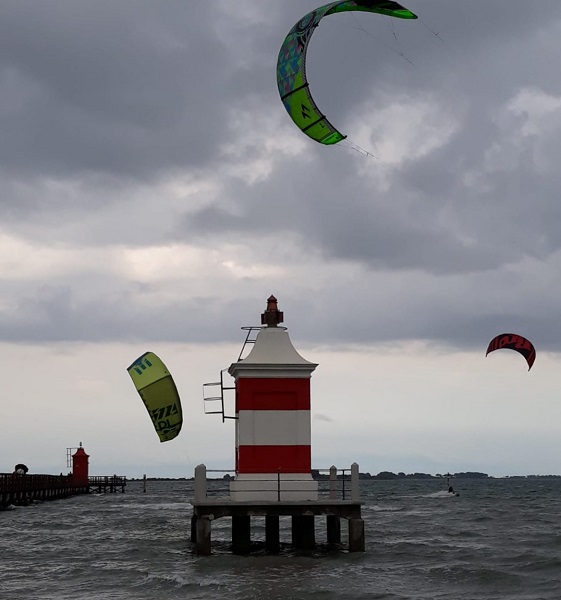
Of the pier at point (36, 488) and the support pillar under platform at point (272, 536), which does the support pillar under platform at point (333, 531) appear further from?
the pier at point (36, 488)

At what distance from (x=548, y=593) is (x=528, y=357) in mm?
18329

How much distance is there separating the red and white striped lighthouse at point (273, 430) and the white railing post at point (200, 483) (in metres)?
0.79

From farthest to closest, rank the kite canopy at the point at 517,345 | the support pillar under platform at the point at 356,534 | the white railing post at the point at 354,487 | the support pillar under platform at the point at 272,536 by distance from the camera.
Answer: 1. the kite canopy at the point at 517,345
2. the support pillar under platform at the point at 272,536
3. the support pillar under platform at the point at 356,534
4. the white railing post at the point at 354,487

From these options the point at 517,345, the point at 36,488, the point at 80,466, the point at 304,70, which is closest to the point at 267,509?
the point at 304,70

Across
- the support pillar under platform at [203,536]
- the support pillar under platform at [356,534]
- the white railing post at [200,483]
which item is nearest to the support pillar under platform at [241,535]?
the support pillar under platform at [203,536]

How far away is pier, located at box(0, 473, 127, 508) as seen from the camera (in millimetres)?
57094

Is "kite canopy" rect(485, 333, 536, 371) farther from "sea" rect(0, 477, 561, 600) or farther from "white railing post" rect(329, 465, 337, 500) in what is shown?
"white railing post" rect(329, 465, 337, 500)

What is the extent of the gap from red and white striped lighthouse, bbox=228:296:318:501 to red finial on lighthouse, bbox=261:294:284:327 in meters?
1.31

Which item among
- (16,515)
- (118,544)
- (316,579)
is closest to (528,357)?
(118,544)

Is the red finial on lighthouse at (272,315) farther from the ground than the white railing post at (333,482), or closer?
farther from the ground

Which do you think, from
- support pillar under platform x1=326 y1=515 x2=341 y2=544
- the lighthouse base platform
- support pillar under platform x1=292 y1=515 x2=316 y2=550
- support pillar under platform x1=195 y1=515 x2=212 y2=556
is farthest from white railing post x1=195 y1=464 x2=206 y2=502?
support pillar under platform x1=326 y1=515 x2=341 y2=544

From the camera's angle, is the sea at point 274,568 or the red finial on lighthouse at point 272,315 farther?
the red finial on lighthouse at point 272,315

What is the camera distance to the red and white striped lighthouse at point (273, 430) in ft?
78.2

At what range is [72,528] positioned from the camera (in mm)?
41969
